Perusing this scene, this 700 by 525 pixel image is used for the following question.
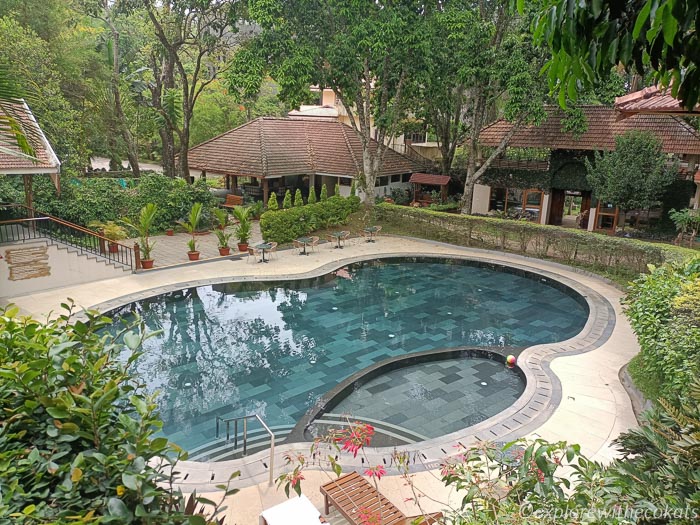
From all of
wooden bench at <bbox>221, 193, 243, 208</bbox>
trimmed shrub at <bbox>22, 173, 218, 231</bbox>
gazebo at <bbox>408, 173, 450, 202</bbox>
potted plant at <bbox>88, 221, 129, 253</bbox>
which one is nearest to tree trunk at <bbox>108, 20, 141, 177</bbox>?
trimmed shrub at <bbox>22, 173, 218, 231</bbox>

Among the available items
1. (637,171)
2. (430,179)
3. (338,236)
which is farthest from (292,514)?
(430,179)

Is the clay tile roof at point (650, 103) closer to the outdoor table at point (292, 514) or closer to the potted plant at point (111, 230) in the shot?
the outdoor table at point (292, 514)

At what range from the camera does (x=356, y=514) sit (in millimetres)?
6941

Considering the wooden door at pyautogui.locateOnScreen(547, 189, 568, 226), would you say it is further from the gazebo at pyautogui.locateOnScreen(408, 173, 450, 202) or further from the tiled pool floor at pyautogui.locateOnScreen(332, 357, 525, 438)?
the tiled pool floor at pyautogui.locateOnScreen(332, 357, 525, 438)

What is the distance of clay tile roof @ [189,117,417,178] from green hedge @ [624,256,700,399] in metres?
20.3

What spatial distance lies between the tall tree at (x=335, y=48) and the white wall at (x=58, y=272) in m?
10.2

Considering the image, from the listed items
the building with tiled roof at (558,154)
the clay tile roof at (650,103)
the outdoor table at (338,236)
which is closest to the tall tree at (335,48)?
the outdoor table at (338,236)

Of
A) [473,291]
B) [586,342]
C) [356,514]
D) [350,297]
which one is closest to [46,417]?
[356,514]

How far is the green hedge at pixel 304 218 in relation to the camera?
22719 mm

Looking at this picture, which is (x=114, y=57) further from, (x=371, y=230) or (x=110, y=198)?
(x=371, y=230)

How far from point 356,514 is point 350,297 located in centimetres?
1140

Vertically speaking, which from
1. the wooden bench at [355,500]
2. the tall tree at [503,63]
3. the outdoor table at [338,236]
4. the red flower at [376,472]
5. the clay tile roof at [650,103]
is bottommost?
the wooden bench at [355,500]

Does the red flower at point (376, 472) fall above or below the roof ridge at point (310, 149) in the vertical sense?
below

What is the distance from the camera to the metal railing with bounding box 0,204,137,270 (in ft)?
57.7
